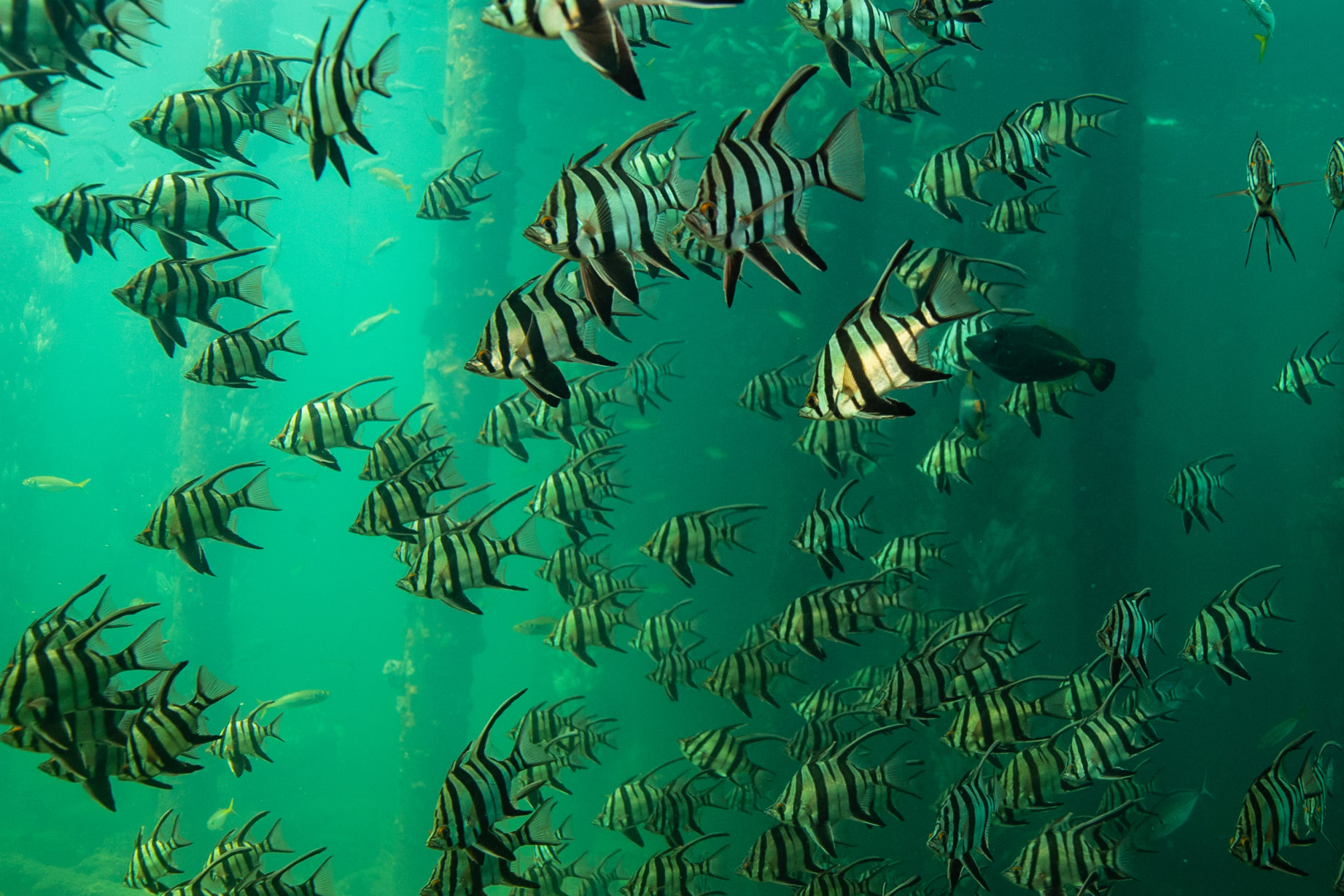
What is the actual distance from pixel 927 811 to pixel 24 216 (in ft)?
224

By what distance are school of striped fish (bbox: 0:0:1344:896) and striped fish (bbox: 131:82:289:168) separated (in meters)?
0.02

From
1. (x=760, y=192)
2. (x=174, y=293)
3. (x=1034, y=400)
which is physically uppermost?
(x=760, y=192)

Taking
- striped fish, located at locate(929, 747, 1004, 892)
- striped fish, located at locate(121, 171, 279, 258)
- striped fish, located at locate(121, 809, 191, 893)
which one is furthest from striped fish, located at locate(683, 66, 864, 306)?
striped fish, located at locate(121, 809, 191, 893)

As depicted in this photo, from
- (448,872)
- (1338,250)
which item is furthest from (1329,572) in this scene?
(448,872)

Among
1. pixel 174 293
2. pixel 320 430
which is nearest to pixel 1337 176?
pixel 320 430

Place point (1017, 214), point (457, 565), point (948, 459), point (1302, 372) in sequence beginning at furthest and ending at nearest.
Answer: point (1302, 372), point (948, 459), point (1017, 214), point (457, 565)

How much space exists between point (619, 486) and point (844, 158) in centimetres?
450

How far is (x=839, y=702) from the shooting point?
19.4ft

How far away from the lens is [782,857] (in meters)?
4.25

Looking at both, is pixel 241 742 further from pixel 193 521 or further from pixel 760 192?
pixel 760 192

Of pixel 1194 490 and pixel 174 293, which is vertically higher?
pixel 174 293

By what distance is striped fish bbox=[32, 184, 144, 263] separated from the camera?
433 centimetres

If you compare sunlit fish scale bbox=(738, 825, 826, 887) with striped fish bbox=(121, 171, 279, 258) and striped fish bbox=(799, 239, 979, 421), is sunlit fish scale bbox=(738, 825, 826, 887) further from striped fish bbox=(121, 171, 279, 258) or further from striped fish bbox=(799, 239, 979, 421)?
striped fish bbox=(121, 171, 279, 258)

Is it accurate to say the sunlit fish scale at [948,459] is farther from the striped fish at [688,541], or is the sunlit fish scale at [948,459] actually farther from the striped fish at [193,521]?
the striped fish at [193,521]
